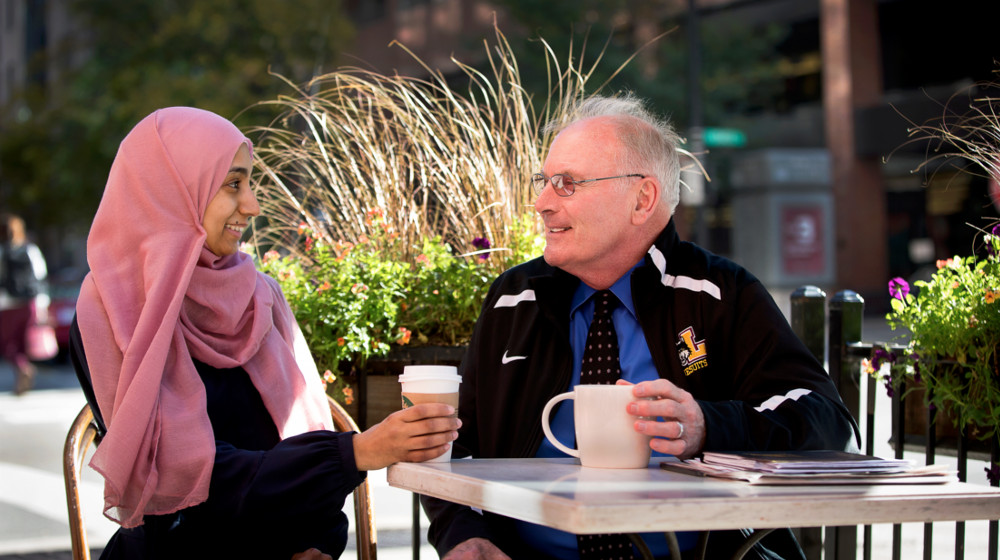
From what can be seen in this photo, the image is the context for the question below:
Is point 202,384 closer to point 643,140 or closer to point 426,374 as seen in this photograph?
point 426,374

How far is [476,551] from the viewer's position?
2225 millimetres

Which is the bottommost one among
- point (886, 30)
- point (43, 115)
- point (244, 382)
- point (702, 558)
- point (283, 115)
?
point (702, 558)

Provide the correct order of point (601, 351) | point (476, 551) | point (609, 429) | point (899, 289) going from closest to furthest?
point (609, 429), point (476, 551), point (601, 351), point (899, 289)

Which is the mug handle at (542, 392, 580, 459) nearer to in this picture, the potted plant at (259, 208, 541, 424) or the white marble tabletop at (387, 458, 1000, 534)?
the white marble tabletop at (387, 458, 1000, 534)

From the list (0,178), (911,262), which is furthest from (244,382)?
(0,178)

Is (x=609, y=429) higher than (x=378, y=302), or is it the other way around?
(x=378, y=302)

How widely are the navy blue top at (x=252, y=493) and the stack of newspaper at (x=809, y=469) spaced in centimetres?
77

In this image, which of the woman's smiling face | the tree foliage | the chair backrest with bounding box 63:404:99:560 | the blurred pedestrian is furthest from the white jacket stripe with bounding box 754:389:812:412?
the tree foliage

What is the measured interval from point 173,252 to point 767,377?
137 centimetres

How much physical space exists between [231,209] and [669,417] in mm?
1246

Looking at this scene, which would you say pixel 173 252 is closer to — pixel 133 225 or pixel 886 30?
pixel 133 225

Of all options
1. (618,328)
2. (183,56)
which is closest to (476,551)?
(618,328)

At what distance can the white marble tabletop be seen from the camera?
61.0 inches

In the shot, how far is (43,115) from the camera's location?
23797mm
